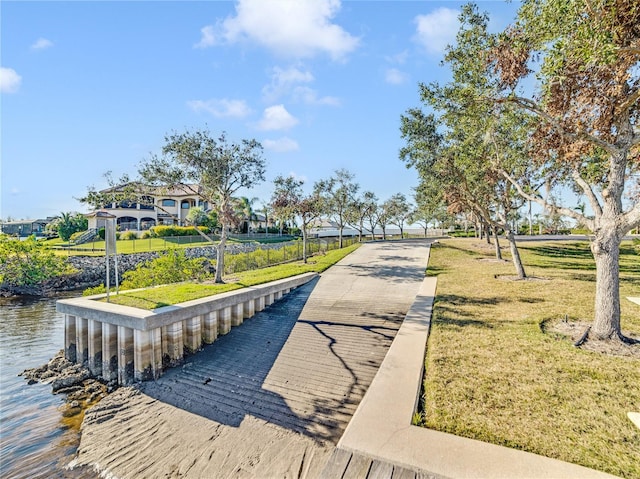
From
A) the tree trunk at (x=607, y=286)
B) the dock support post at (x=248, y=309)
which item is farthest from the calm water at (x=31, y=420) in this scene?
the tree trunk at (x=607, y=286)

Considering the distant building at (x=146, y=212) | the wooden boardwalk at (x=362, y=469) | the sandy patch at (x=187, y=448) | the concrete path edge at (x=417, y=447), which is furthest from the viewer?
the distant building at (x=146, y=212)

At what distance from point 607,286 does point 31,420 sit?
11.2 meters

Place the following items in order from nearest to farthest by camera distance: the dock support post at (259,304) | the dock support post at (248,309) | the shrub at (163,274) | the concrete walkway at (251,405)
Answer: the concrete walkway at (251,405), the dock support post at (248,309), the dock support post at (259,304), the shrub at (163,274)

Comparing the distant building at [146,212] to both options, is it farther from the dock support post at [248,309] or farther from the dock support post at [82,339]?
the dock support post at [82,339]

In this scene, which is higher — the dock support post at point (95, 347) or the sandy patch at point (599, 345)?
the sandy patch at point (599, 345)

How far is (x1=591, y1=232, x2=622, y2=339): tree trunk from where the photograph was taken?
20.5 feet

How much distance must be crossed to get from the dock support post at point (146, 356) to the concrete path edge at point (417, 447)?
458cm

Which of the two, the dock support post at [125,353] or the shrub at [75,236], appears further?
the shrub at [75,236]

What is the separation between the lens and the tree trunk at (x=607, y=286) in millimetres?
6254

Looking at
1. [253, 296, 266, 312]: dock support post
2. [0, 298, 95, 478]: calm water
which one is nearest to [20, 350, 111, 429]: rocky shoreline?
[0, 298, 95, 478]: calm water

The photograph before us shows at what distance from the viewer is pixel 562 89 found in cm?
639

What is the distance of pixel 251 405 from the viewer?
540 centimetres

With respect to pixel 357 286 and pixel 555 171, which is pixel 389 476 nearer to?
pixel 357 286

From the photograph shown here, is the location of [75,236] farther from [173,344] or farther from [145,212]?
[173,344]
